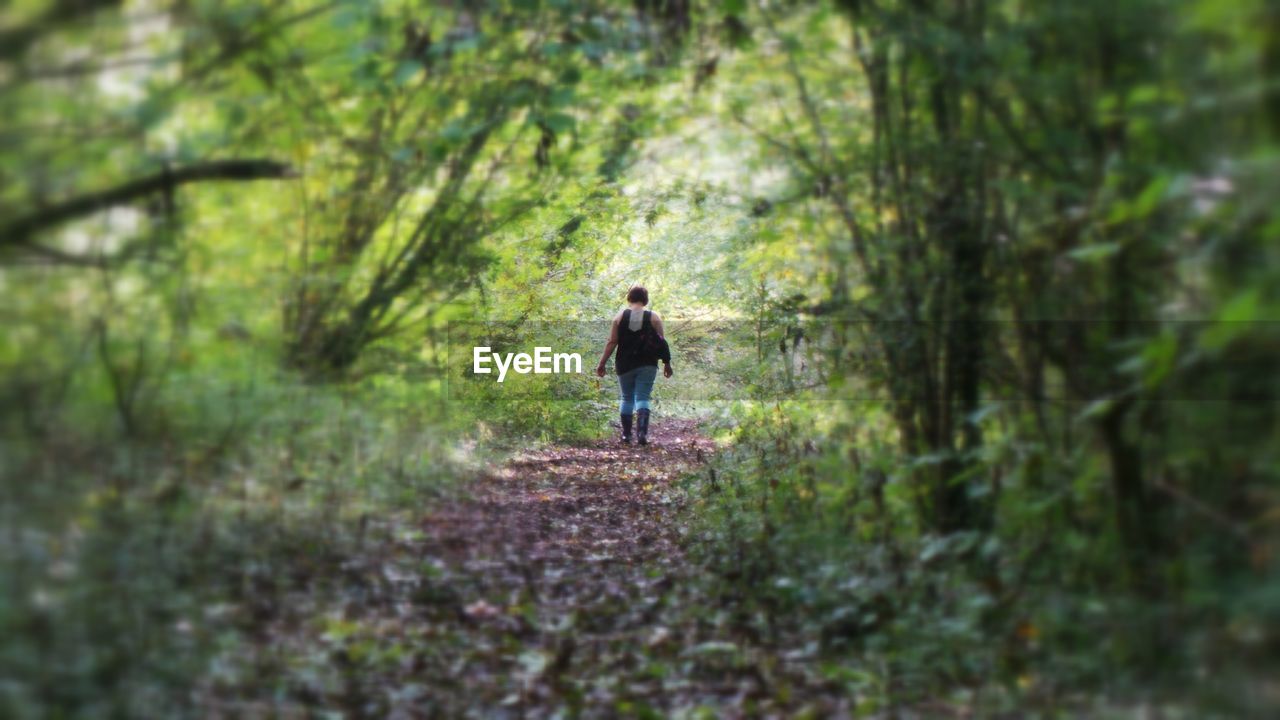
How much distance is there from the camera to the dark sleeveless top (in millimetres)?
11555

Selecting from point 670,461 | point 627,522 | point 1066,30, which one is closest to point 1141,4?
point 1066,30

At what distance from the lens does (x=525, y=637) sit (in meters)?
4.38

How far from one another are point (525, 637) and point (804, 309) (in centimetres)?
277

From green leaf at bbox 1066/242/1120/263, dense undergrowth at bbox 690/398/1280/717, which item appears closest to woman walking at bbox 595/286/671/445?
dense undergrowth at bbox 690/398/1280/717

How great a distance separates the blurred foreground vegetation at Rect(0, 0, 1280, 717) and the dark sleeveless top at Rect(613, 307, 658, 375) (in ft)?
18.4

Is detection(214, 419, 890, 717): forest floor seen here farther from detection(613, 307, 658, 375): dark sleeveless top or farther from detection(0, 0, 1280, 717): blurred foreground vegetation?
detection(613, 307, 658, 375): dark sleeveless top

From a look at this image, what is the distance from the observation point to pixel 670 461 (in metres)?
11.1

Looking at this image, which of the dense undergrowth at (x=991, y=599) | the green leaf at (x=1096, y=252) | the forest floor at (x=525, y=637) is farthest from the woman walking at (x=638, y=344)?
the green leaf at (x=1096, y=252)

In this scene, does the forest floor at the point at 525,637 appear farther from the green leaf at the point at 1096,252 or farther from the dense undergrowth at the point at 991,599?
the green leaf at the point at 1096,252

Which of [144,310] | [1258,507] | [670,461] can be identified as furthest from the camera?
[670,461]

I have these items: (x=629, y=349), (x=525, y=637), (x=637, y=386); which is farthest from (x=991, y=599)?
(x=637, y=386)

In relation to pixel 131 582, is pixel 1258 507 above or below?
above

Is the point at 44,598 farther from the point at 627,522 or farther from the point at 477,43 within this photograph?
the point at 627,522

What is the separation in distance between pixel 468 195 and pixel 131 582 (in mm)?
2682
